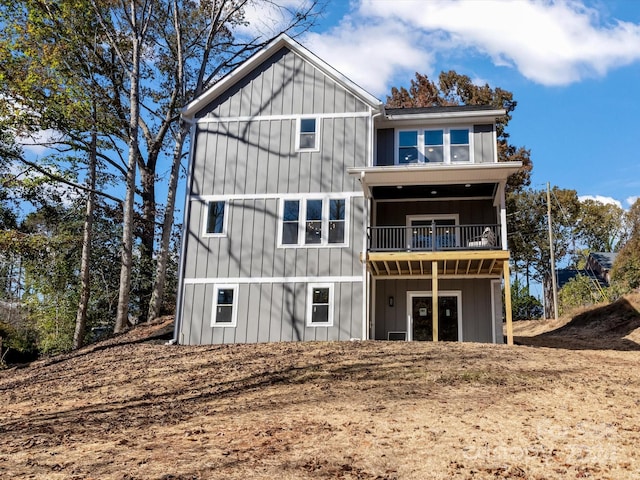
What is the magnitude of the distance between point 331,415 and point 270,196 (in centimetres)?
1044

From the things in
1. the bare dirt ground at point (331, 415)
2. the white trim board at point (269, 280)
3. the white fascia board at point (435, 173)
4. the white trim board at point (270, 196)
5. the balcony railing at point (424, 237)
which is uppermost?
the white fascia board at point (435, 173)

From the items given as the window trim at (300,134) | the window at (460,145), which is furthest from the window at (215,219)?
the window at (460,145)

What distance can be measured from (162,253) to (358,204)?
8622 millimetres

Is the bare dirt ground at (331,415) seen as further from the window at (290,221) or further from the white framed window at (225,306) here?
the window at (290,221)

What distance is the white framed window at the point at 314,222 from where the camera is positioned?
17.7 m

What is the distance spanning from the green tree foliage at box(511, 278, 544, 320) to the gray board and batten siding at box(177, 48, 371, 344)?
69.1 ft

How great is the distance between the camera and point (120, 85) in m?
26.1

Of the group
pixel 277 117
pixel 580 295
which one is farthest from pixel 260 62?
pixel 580 295

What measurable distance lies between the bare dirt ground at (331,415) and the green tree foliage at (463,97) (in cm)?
2216

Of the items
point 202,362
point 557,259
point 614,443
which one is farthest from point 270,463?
point 557,259

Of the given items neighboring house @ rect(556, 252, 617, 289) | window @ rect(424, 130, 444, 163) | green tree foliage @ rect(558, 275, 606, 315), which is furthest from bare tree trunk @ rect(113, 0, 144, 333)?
neighboring house @ rect(556, 252, 617, 289)

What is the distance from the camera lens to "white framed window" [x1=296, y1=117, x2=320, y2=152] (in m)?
18.5

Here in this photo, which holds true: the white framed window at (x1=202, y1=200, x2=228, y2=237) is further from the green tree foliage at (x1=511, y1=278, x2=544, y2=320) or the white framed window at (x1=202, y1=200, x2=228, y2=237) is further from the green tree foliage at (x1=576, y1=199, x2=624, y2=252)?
the green tree foliage at (x1=576, y1=199, x2=624, y2=252)

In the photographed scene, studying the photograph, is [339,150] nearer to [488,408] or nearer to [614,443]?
[488,408]
